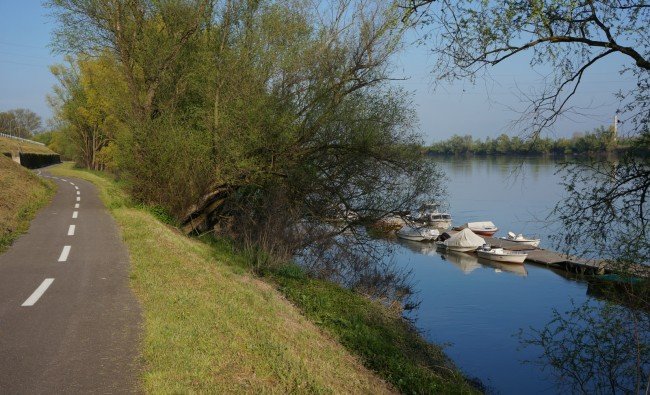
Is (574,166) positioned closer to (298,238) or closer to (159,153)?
(298,238)

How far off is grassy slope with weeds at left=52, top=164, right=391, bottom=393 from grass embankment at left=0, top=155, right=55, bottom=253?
5.09 meters

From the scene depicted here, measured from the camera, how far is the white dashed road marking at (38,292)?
323 inches

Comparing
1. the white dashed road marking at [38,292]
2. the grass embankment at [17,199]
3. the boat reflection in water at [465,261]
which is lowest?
the boat reflection in water at [465,261]

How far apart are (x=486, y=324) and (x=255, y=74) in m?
12.4

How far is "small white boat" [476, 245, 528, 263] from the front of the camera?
36.2 metres

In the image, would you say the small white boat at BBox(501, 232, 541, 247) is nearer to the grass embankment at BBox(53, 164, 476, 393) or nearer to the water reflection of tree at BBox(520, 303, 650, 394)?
the grass embankment at BBox(53, 164, 476, 393)

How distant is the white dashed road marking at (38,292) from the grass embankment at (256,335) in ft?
4.44

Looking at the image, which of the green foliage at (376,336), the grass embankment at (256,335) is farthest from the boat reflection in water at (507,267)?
the grass embankment at (256,335)

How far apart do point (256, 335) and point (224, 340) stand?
26.0 inches

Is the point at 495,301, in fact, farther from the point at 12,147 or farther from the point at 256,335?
the point at 12,147

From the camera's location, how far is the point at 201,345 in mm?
6602

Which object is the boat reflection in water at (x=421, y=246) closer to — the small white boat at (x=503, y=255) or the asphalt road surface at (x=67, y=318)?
the small white boat at (x=503, y=255)

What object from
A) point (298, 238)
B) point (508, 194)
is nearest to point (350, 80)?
point (298, 238)

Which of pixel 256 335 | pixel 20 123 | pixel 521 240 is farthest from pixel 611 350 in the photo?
pixel 20 123
